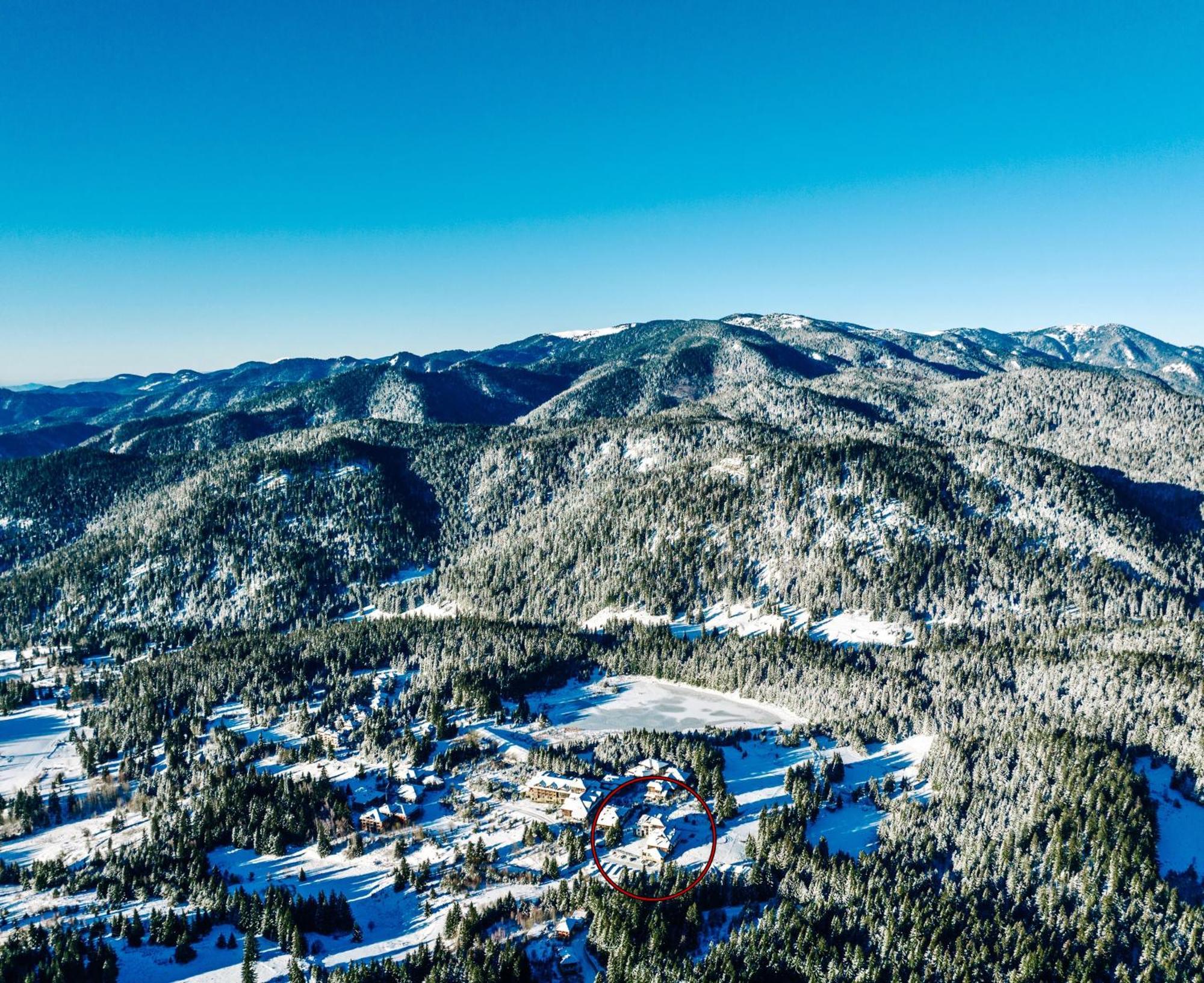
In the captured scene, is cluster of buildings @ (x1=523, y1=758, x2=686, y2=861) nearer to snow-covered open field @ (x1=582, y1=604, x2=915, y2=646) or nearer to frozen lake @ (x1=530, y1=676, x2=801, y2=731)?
frozen lake @ (x1=530, y1=676, x2=801, y2=731)

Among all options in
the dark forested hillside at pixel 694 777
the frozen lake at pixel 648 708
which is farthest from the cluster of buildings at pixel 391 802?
the frozen lake at pixel 648 708

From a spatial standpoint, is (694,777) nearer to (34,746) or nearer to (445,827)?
(445,827)

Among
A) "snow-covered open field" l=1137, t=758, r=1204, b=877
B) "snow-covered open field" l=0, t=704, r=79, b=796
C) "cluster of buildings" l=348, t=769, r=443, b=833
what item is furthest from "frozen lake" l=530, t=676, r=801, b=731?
"snow-covered open field" l=0, t=704, r=79, b=796

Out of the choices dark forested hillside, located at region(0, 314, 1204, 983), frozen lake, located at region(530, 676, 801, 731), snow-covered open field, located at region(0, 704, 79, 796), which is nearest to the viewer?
dark forested hillside, located at region(0, 314, 1204, 983)

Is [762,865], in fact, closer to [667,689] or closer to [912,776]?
[912,776]

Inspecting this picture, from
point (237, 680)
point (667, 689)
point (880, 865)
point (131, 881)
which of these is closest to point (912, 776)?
point (880, 865)

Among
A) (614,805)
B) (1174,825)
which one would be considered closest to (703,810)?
(614,805)
